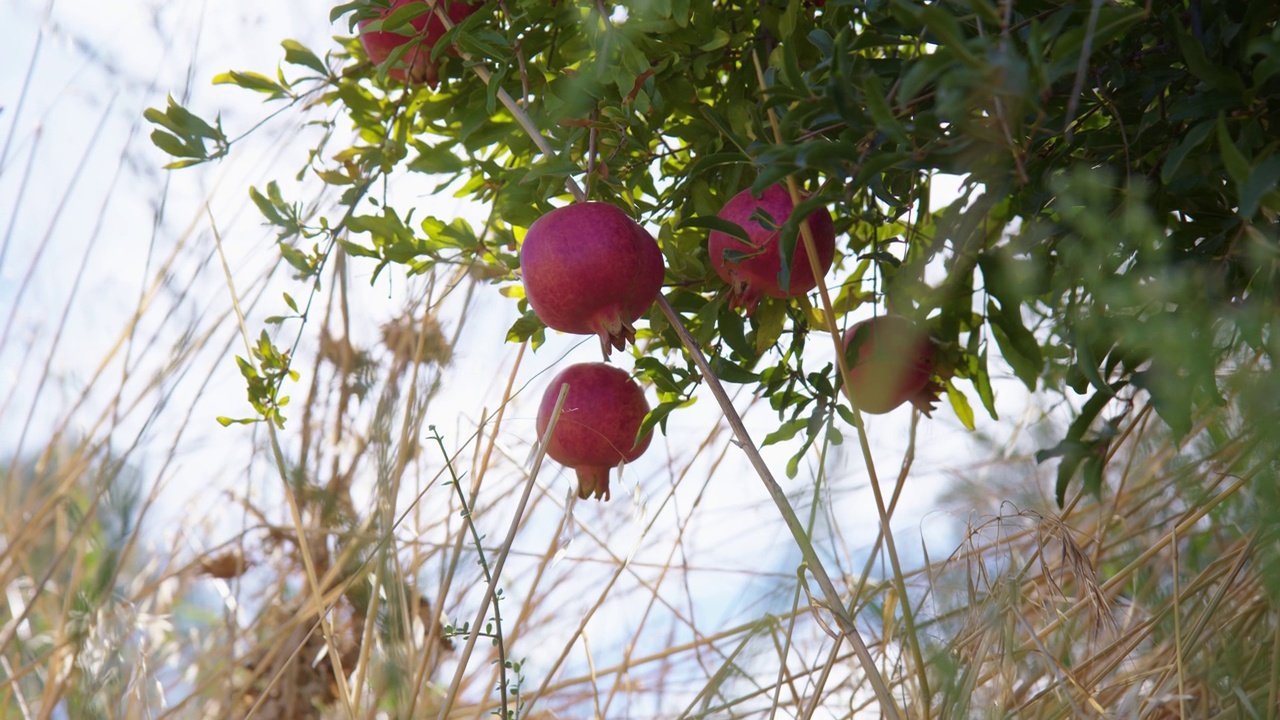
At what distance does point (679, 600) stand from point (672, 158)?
655 mm

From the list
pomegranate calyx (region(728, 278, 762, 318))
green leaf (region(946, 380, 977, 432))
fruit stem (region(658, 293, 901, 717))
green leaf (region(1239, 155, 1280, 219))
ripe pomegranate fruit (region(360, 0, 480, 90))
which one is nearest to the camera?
green leaf (region(1239, 155, 1280, 219))

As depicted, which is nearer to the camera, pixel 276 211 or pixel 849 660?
pixel 276 211

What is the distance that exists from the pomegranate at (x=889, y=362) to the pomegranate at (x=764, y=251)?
0.09m

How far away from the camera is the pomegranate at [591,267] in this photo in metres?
0.72

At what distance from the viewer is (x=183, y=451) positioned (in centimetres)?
144

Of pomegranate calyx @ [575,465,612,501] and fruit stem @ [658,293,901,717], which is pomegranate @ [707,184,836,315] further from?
pomegranate calyx @ [575,465,612,501]

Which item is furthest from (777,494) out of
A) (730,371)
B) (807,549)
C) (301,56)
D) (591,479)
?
(301,56)

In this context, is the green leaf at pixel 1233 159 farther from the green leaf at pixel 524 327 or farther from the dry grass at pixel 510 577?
the green leaf at pixel 524 327

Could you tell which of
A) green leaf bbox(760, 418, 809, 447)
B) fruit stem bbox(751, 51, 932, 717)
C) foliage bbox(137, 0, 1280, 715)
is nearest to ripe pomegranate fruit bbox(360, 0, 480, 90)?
foliage bbox(137, 0, 1280, 715)

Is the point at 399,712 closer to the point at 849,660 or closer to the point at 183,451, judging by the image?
the point at 849,660

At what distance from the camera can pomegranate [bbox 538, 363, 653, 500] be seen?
90cm

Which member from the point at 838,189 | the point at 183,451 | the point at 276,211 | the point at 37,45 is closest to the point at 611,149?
the point at 838,189

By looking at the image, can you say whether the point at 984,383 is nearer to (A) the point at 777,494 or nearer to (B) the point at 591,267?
(A) the point at 777,494

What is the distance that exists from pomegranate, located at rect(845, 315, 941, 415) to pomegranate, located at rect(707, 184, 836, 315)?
0.09m
